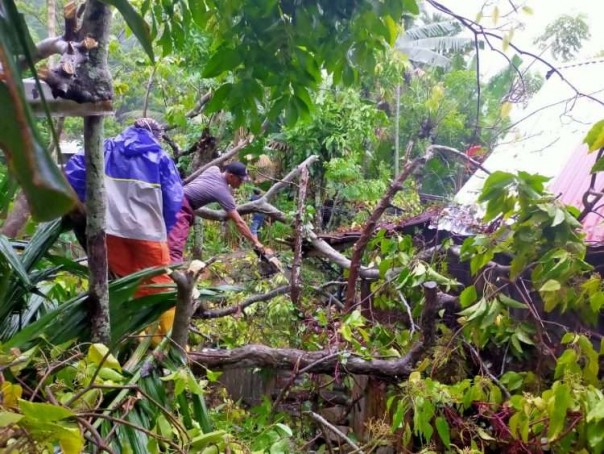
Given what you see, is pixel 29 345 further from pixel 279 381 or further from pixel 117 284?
pixel 279 381

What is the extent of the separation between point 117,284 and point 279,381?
291cm

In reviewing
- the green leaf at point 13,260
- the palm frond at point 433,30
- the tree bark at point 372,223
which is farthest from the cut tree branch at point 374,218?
the palm frond at point 433,30

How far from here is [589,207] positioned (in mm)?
2203

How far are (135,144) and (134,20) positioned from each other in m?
1.96

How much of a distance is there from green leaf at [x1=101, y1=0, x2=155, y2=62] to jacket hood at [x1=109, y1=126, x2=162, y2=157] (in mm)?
1878

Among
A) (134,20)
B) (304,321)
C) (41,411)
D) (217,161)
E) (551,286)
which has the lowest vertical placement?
(304,321)

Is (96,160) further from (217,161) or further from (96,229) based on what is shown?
(217,161)

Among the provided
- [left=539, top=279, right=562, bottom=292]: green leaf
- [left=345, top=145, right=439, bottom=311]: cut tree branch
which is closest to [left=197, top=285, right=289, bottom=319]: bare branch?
[left=345, top=145, right=439, bottom=311]: cut tree branch

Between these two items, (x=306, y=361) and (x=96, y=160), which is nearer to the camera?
(x=96, y=160)

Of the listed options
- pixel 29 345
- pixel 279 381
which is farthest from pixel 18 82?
pixel 279 381

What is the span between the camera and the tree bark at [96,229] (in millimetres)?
1355

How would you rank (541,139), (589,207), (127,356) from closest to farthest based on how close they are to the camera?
1. (127,356)
2. (589,207)
3. (541,139)

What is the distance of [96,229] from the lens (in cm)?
144

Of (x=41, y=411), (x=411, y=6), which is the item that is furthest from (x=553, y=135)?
(x=41, y=411)
